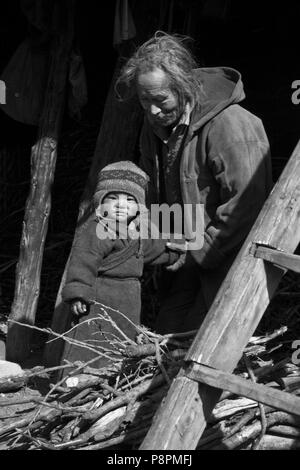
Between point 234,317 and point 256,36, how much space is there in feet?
11.4

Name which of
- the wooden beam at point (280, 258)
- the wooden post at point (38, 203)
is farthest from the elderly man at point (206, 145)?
the wooden post at point (38, 203)

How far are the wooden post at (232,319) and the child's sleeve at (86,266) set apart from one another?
1144 mm

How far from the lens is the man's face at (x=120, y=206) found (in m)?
4.00

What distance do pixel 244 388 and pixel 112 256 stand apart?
4.53 ft

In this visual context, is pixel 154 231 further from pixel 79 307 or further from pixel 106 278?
pixel 79 307

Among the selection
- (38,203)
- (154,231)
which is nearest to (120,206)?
(154,231)

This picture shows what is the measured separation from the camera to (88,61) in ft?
20.4

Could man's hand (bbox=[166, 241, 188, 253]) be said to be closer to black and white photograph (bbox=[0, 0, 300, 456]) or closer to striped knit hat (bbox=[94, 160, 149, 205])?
black and white photograph (bbox=[0, 0, 300, 456])

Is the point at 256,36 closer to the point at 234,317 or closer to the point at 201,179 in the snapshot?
the point at 201,179

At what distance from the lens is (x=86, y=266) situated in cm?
405

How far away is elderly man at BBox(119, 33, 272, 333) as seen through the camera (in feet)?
12.4

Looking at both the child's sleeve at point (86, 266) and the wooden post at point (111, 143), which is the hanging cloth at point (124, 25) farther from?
the child's sleeve at point (86, 266)

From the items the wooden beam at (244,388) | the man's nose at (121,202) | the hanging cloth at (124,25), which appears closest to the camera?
the wooden beam at (244,388)

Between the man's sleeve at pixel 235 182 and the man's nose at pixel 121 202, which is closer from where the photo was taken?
the man's sleeve at pixel 235 182
